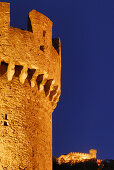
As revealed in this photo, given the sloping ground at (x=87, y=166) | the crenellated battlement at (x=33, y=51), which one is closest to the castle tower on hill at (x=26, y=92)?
the crenellated battlement at (x=33, y=51)

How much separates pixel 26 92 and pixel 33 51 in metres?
1.39

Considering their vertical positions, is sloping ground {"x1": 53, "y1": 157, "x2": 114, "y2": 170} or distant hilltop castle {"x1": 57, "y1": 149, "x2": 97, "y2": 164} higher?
distant hilltop castle {"x1": 57, "y1": 149, "x2": 97, "y2": 164}

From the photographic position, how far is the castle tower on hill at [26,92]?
11203 millimetres

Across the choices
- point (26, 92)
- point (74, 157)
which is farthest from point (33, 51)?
point (74, 157)

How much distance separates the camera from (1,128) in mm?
11086

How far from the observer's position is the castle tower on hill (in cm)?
1120

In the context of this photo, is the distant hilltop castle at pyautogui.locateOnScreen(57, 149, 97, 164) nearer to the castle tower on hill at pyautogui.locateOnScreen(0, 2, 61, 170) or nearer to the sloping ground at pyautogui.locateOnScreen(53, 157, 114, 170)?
the sloping ground at pyautogui.locateOnScreen(53, 157, 114, 170)

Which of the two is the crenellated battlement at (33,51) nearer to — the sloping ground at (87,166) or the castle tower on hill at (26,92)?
the castle tower on hill at (26,92)

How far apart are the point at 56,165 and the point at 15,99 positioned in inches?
Result: 663

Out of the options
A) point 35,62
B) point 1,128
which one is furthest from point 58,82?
point 1,128

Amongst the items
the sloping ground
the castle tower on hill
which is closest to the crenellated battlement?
the castle tower on hill

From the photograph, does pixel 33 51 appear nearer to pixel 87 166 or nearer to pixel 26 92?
pixel 26 92

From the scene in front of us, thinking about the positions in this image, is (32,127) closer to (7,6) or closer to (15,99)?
(15,99)

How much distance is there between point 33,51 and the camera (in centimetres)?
1255
